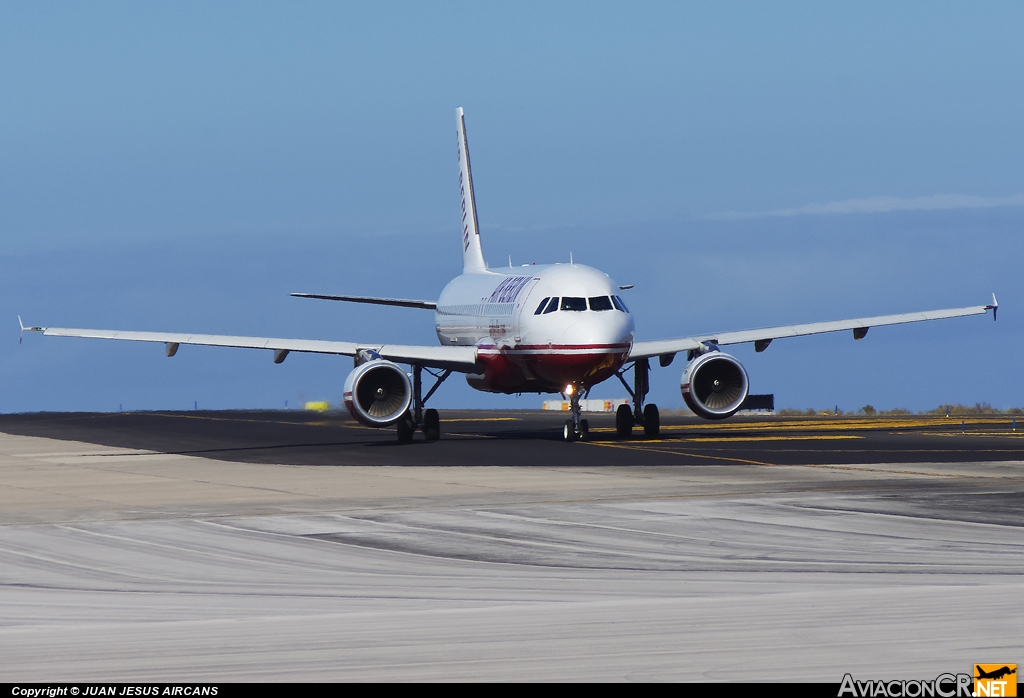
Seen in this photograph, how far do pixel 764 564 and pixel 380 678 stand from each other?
253 inches

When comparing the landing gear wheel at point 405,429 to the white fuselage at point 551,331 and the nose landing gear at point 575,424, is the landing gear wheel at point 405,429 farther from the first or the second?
the nose landing gear at point 575,424

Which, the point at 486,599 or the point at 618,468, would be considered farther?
the point at 618,468

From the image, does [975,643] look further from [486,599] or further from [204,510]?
[204,510]

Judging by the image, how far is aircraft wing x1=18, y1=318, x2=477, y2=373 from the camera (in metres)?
38.1

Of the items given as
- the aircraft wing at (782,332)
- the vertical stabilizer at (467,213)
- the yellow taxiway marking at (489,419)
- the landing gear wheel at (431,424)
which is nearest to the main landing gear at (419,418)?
the landing gear wheel at (431,424)

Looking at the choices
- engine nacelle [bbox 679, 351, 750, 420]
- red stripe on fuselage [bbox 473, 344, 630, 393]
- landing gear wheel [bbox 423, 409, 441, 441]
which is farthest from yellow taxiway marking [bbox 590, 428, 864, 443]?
landing gear wheel [bbox 423, 409, 441, 441]

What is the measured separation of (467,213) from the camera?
53906 mm

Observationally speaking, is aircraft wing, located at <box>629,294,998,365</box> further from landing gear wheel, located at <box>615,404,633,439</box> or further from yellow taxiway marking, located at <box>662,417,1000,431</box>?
yellow taxiway marking, located at <box>662,417,1000,431</box>

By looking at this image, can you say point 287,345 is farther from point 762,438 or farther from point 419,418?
point 762,438

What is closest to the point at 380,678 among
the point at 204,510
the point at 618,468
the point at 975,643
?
the point at 975,643

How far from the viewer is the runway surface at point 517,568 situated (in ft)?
28.5

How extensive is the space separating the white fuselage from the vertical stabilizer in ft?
35.5

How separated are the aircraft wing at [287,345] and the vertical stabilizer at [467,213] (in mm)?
12127

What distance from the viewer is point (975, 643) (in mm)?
8750
